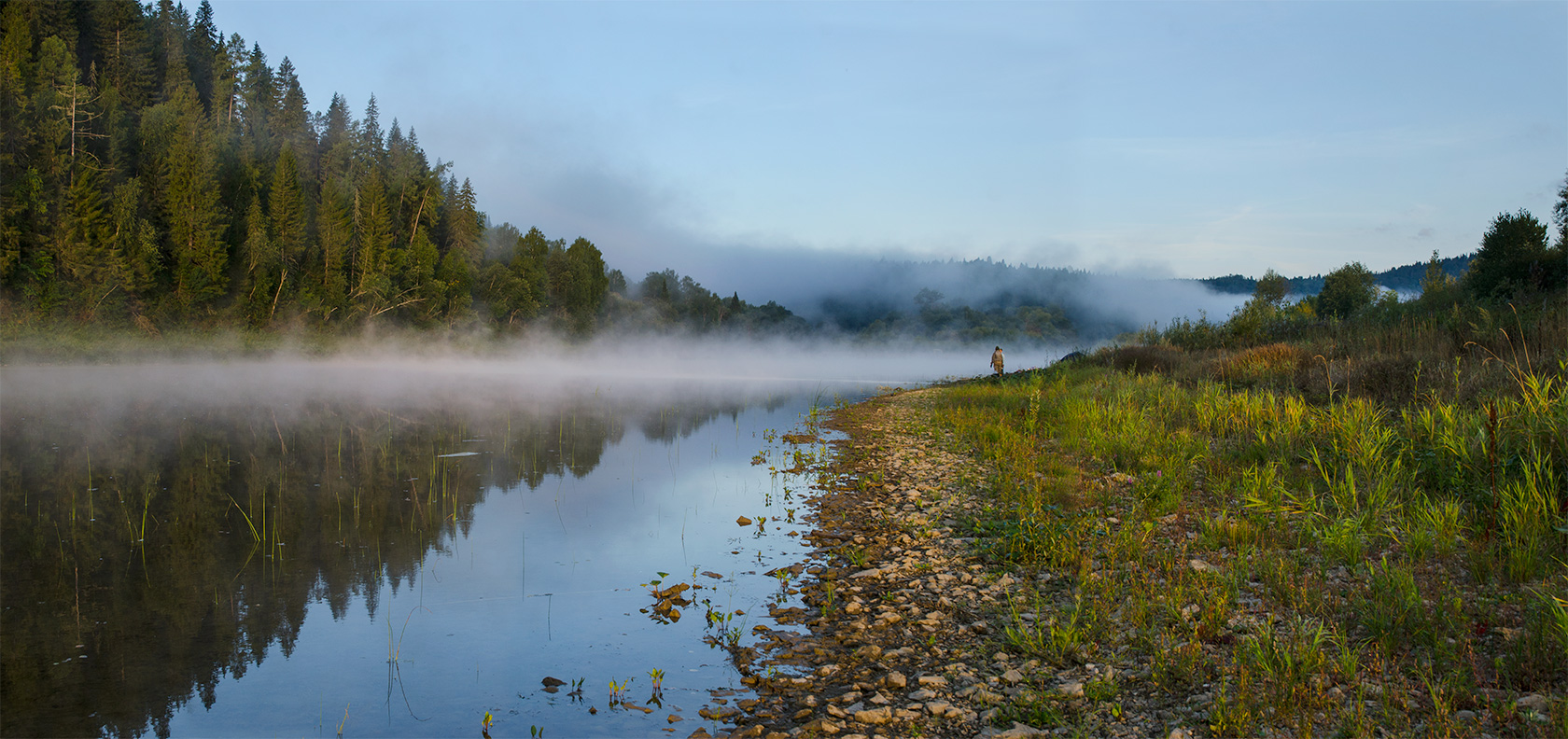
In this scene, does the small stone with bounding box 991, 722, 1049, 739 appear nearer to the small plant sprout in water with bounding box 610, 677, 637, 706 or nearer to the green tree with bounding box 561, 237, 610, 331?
the small plant sprout in water with bounding box 610, 677, 637, 706

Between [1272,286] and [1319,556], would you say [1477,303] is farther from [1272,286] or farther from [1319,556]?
[1272,286]

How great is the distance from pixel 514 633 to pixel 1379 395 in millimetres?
14050

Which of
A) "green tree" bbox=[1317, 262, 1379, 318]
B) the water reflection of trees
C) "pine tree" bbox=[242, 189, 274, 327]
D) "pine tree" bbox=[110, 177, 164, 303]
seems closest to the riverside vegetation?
the water reflection of trees

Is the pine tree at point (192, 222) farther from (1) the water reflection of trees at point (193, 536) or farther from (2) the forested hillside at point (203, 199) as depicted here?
(1) the water reflection of trees at point (193, 536)

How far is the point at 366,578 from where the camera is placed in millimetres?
8148

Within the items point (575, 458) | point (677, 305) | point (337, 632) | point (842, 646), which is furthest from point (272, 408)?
point (677, 305)

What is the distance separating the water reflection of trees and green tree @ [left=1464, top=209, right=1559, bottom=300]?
3902cm

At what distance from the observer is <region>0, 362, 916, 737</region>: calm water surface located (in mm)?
5363

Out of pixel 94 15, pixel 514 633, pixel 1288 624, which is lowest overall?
pixel 514 633

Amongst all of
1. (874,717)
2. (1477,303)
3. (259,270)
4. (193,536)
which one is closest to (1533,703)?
(874,717)

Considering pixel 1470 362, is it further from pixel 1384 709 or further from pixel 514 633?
pixel 514 633

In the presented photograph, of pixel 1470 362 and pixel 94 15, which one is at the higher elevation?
pixel 94 15

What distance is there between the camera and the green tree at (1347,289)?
74.1m

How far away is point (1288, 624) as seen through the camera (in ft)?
17.3
